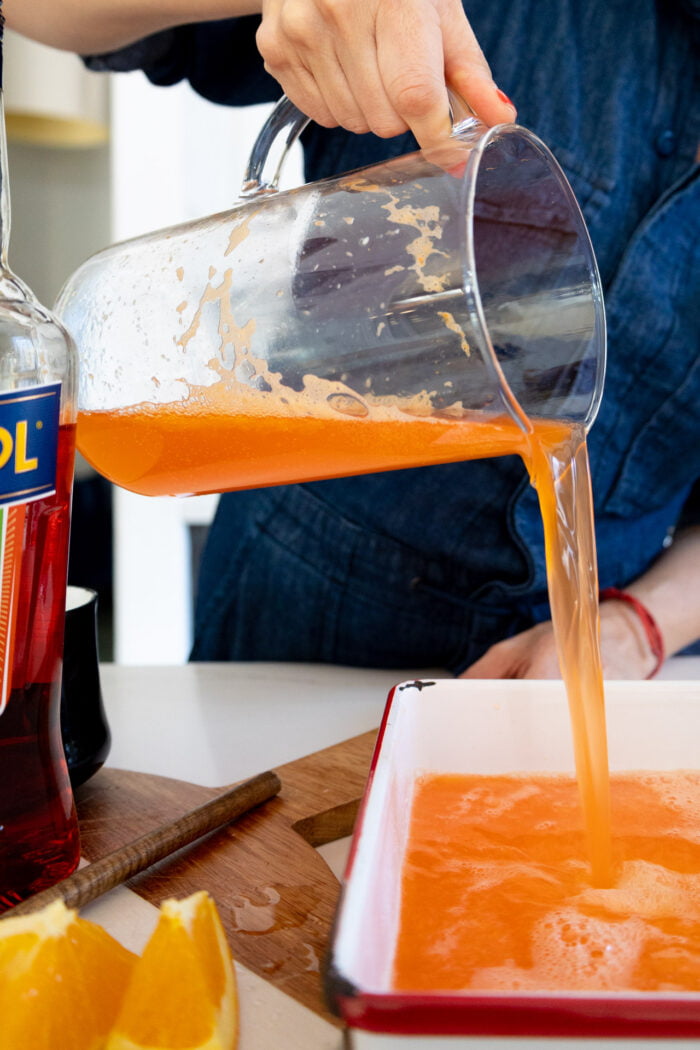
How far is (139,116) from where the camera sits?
2713mm

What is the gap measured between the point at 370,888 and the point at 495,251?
18.0 inches

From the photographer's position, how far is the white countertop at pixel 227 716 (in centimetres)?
93

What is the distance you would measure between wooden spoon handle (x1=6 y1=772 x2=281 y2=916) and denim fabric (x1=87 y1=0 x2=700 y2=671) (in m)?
0.52

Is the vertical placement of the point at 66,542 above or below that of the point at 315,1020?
above

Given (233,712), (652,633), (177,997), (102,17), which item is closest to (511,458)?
(652,633)

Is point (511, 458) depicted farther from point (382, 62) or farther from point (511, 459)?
point (382, 62)

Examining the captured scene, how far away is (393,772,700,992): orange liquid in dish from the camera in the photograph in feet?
1.67

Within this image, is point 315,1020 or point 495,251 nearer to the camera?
point 315,1020

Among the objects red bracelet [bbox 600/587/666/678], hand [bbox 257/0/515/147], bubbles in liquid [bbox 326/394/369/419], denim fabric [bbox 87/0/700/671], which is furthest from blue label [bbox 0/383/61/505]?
red bracelet [bbox 600/587/666/678]

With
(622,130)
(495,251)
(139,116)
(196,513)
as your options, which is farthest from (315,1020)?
(139,116)

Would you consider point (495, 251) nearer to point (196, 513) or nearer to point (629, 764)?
point (629, 764)

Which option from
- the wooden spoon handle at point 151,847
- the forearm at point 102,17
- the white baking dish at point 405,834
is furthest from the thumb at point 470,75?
the wooden spoon handle at point 151,847

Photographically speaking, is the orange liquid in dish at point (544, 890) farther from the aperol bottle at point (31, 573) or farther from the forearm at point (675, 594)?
the forearm at point (675, 594)

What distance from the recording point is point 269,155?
0.77m
